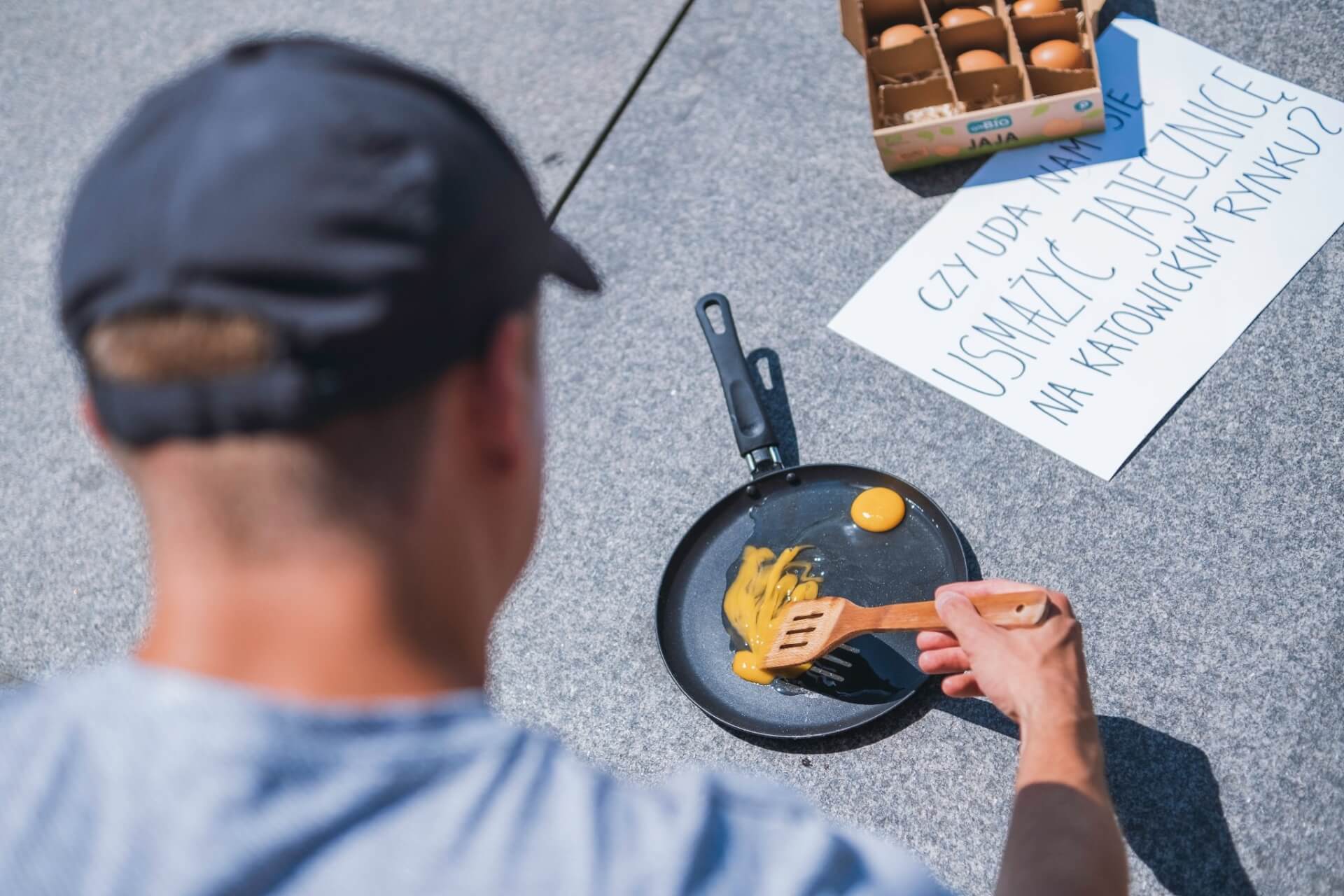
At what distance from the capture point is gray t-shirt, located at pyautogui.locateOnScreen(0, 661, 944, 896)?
0.27 meters

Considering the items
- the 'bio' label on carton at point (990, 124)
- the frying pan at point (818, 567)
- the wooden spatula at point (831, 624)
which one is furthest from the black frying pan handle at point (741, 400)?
the 'bio' label on carton at point (990, 124)

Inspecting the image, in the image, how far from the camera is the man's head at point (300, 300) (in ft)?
0.93

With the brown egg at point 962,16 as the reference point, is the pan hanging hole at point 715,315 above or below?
below

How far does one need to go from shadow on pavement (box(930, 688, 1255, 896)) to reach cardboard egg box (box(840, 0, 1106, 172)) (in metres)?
0.46

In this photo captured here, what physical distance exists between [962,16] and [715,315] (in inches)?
12.5

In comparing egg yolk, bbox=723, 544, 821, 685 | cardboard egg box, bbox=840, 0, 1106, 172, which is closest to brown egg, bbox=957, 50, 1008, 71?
cardboard egg box, bbox=840, 0, 1106, 172

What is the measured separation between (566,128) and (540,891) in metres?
0.80

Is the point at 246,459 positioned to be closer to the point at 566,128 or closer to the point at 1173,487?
the point at 1173,487

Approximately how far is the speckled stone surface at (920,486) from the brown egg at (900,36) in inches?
2.9

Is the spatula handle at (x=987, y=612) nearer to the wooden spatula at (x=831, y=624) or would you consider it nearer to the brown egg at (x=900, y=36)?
the wooden spatula at (x=831, y=624)

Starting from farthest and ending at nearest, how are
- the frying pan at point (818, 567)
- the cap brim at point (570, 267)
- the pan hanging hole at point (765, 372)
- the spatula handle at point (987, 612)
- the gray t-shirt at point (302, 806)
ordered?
the pan hanging hole at point (765, 372) < the frying pan at point (818, 567) < the spatula handle at point (987, 612) < the cap brim at point (570, 267) < the gray t-shirt at point (302, 806)

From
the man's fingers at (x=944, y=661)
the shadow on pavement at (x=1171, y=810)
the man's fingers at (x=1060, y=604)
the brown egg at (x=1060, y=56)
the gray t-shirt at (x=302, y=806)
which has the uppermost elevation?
the gray t-shirt at (x=302, y=806)

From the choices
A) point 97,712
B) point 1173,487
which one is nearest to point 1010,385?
point 1173,487

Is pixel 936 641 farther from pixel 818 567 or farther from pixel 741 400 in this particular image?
pixel 741 400
